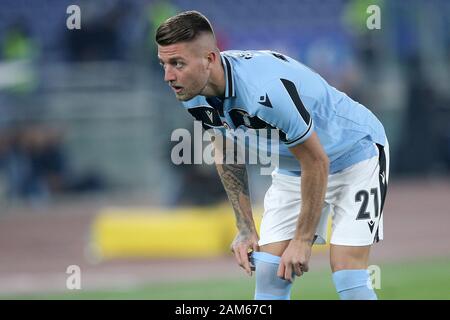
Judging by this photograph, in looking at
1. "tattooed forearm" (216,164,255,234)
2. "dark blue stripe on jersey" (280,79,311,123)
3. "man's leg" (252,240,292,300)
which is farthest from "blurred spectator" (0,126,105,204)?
"dark blue stripe on jersey" (280,79,311,123)

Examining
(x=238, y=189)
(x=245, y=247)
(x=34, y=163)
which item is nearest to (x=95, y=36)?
(x=34, y=163)

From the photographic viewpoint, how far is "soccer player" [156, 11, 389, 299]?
679cm

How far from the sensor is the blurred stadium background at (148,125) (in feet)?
52.8

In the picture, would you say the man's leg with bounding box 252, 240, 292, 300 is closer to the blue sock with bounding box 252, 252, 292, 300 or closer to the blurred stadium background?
the blue sock with bounding box 252, 252, 292, 300

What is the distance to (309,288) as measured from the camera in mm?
12469

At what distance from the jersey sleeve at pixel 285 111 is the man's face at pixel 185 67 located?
0.41 m

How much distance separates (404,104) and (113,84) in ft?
20.3

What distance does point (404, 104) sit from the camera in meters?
23.0

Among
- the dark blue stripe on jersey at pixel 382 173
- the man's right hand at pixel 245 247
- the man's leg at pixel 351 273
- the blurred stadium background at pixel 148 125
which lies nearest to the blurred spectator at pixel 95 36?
the blurred stadium background at pixel 148 125

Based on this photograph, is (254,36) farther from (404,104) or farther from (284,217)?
(284,217)

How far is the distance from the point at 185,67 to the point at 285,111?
2.28 ft

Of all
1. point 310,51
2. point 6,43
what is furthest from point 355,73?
point 6,43

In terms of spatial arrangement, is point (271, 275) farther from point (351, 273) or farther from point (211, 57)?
point (211, 57)

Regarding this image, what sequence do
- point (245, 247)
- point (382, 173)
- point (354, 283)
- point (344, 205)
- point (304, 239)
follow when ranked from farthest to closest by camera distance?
point (245, 247) < point (382, 173) < point (344, 205) < point (354, 283) < point (304, 239)
